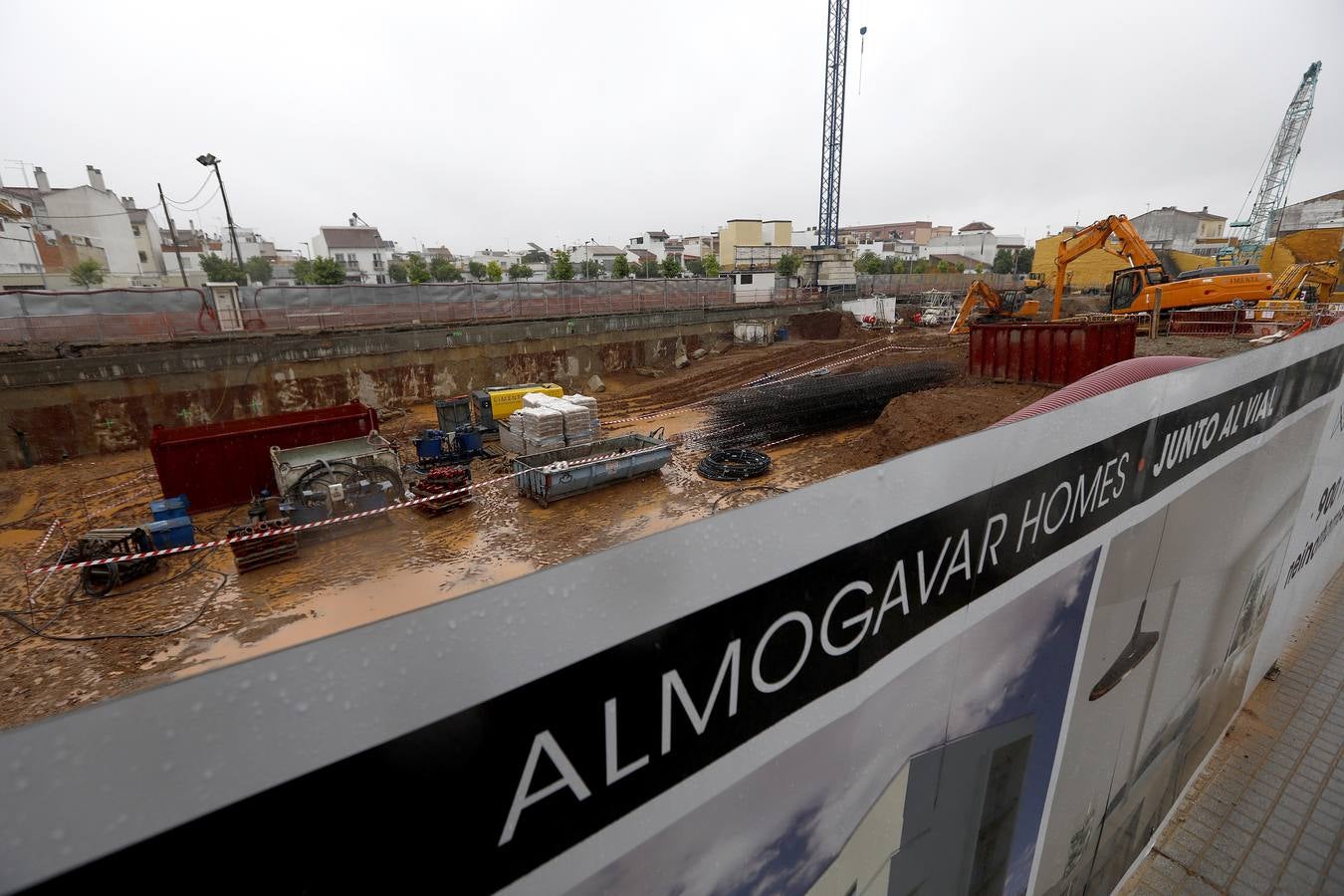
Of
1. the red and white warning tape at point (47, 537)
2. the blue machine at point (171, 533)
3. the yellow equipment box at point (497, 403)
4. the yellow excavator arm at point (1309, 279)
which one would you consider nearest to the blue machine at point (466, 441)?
the yellow equipment box at point (497, 403)

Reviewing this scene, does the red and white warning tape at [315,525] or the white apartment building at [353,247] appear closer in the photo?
the red and white warning tape at [315,525]

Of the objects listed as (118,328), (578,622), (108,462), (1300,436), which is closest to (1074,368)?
(1300,436)

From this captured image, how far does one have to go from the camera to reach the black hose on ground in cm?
1509

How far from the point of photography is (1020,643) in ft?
8.34

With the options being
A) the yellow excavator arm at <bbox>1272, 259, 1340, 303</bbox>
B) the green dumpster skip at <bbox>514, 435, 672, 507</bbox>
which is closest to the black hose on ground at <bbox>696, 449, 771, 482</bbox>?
the green dumpster skip at <bbox>514, 435, 672, 507</bbox>

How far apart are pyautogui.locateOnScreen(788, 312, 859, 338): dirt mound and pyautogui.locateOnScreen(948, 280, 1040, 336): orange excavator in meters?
6.40

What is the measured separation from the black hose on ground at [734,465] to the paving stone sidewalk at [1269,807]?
9962 millimetres

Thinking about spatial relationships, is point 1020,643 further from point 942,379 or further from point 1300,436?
point 942,379

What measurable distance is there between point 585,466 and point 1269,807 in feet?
39.8

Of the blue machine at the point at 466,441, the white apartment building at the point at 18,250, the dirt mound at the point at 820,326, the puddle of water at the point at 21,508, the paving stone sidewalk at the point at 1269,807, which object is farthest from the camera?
the white apartment building at the point at 18,250

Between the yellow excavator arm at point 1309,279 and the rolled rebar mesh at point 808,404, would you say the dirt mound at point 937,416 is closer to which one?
the rolled rebar mesh at point 808,404

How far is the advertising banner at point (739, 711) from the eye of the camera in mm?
909

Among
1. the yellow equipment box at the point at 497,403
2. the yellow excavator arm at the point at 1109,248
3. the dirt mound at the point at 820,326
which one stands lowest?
the yellow equipment box at the point at 497,403

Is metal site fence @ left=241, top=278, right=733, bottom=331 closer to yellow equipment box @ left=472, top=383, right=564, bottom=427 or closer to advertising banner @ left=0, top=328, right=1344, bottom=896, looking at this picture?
yellow equipment box @ left=472, top=383, right=564, bottom=427
